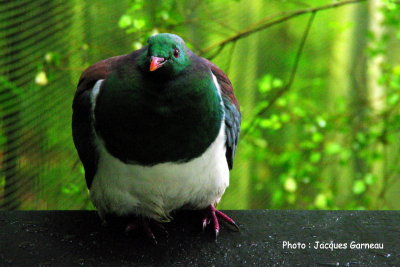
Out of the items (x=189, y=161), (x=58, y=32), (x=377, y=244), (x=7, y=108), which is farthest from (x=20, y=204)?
(x=377, y=244)

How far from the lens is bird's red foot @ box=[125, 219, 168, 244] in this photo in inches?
68.1

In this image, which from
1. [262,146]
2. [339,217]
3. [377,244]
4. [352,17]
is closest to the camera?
[377,244]

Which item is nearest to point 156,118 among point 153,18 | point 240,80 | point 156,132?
point 156,132

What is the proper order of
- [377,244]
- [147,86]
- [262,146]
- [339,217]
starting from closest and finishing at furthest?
[147,86] → [377,244] → [339,217] → [262,146]

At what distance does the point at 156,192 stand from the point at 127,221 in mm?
212

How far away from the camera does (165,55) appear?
1.49 meters

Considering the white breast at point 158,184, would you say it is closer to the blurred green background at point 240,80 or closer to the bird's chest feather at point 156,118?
the bird's chest feather at point 156,118

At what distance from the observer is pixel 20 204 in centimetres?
260

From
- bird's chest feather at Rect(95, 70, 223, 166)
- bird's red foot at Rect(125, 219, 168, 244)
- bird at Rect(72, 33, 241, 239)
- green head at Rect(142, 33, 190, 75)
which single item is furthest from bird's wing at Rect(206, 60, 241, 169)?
bird's red foot at Rect(125, 219, 168, 244)

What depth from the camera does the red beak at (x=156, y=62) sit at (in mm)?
1444

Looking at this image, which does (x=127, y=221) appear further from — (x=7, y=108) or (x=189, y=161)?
(x=7, y=108)

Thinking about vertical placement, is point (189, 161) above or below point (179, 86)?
below

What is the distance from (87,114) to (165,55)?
14.3 inches

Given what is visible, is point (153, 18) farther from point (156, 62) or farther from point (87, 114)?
point (156, 62)
